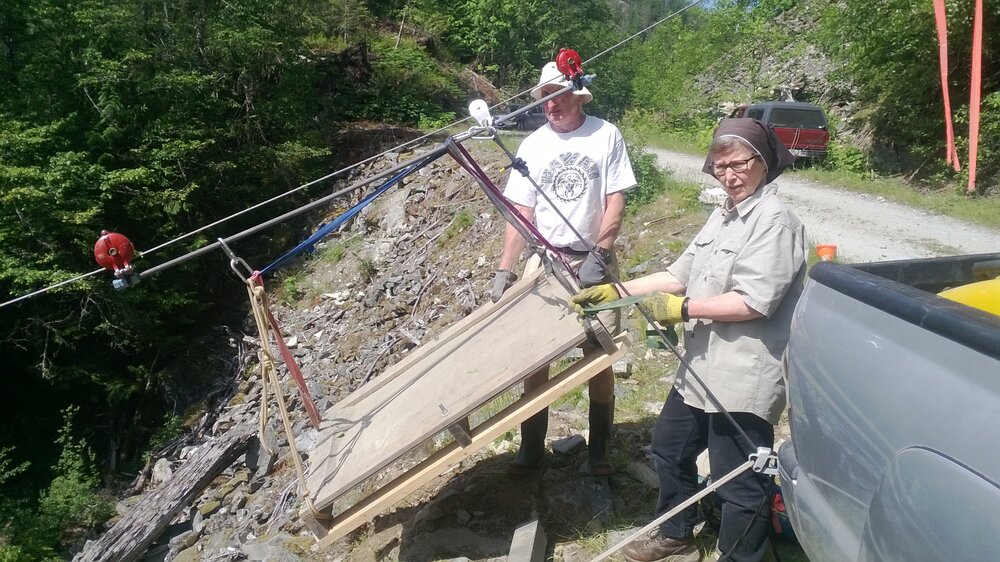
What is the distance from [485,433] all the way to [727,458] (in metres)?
0.94

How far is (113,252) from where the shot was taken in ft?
8.70

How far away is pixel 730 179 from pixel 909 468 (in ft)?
4.10

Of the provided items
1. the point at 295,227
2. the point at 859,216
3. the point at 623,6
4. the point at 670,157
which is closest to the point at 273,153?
the point at 295,227

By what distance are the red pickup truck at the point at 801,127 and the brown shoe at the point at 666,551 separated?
13.8m

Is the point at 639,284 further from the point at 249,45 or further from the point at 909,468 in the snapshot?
the point at 249,45

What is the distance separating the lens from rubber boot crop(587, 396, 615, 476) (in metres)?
3.47

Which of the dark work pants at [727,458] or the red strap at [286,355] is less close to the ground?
the red strap at [286,355]

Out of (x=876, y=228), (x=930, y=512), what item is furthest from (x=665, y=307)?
(x=876, y=228)

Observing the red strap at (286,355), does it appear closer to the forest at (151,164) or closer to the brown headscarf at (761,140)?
the brown headscarf at (761,140)

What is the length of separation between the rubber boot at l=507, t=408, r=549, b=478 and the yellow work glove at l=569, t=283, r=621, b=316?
1.14 meters

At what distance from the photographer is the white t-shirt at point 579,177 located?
3.25m

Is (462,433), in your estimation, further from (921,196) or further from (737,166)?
(921,196)

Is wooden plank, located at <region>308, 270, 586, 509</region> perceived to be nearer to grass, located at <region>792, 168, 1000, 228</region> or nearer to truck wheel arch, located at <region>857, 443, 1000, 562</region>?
truck wheel arch, located at <region>857, 443, 1000, 562</region>

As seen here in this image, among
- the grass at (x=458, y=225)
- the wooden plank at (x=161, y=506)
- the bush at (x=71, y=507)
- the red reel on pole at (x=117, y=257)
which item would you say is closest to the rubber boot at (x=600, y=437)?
the red reel on pole at (x=117, y=257)
